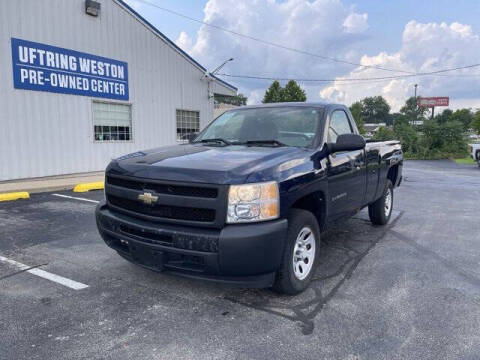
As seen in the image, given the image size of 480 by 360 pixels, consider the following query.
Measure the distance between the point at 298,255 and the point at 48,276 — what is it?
2.61 m

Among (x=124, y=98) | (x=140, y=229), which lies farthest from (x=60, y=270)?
(x=124, y=98)

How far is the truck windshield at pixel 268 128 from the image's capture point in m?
4.12

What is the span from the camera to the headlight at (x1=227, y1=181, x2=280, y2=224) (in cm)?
293

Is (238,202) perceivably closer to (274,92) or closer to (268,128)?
(268,128)

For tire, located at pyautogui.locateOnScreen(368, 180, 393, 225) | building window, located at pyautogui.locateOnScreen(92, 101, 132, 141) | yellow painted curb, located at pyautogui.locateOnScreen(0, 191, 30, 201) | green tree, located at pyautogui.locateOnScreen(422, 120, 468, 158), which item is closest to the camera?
tire, located at pyautogui.locateOnScreen(368, 180, 393, 225)

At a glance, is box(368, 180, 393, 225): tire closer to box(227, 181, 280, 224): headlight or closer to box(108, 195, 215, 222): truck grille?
box(227, 181, 280, 224): headlight

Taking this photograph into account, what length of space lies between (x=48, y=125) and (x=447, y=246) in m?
10.6

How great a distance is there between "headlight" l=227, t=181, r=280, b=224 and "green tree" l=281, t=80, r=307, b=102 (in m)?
32.3

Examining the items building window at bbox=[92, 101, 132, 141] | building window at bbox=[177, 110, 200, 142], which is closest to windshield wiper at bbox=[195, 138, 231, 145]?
building window at bbox=[92, 101, 132, 141]

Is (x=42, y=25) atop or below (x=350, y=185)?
atop

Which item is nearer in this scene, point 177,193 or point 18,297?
point 177,193

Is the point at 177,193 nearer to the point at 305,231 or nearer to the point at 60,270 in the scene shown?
the point at 305,231

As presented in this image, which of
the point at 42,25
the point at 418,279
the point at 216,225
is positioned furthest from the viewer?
the point at 42,25

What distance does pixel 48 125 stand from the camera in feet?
36.4
